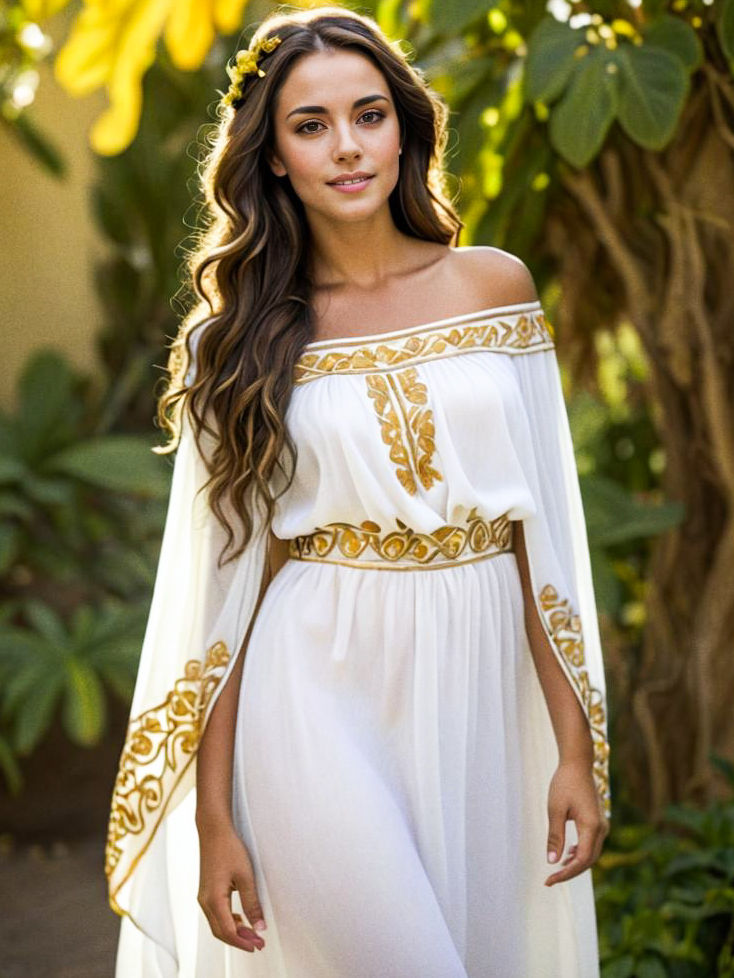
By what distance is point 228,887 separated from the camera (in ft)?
7.06

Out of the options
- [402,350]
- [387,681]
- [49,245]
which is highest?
[49,245]

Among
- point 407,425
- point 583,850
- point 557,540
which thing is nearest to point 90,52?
point 407,425

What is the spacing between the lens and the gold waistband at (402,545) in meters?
2.17

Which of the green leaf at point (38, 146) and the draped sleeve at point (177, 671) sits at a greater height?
Result: the green leaf at point (38, 146)

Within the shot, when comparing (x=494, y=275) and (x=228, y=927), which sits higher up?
(x=494, y=275)

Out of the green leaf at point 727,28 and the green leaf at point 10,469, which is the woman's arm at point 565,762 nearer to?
the green leaf at point 727,28

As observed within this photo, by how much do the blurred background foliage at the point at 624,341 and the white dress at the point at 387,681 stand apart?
74 centimetres

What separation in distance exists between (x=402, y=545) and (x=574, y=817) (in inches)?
19.6

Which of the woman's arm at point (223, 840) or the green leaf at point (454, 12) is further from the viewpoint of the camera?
the green leaf at point (454, 12)

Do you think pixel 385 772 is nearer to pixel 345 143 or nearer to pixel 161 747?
pixel 161 747

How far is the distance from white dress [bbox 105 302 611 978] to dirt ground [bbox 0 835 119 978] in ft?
5.65

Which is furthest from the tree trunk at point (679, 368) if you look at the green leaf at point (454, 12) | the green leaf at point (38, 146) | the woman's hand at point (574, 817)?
the green leaf at point (38, 146)

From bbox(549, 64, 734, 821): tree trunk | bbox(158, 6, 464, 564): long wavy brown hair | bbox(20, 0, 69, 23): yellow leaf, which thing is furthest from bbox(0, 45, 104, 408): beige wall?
bbox(158, 6, 464, 564): long wavy brown hair

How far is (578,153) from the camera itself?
112 inches
